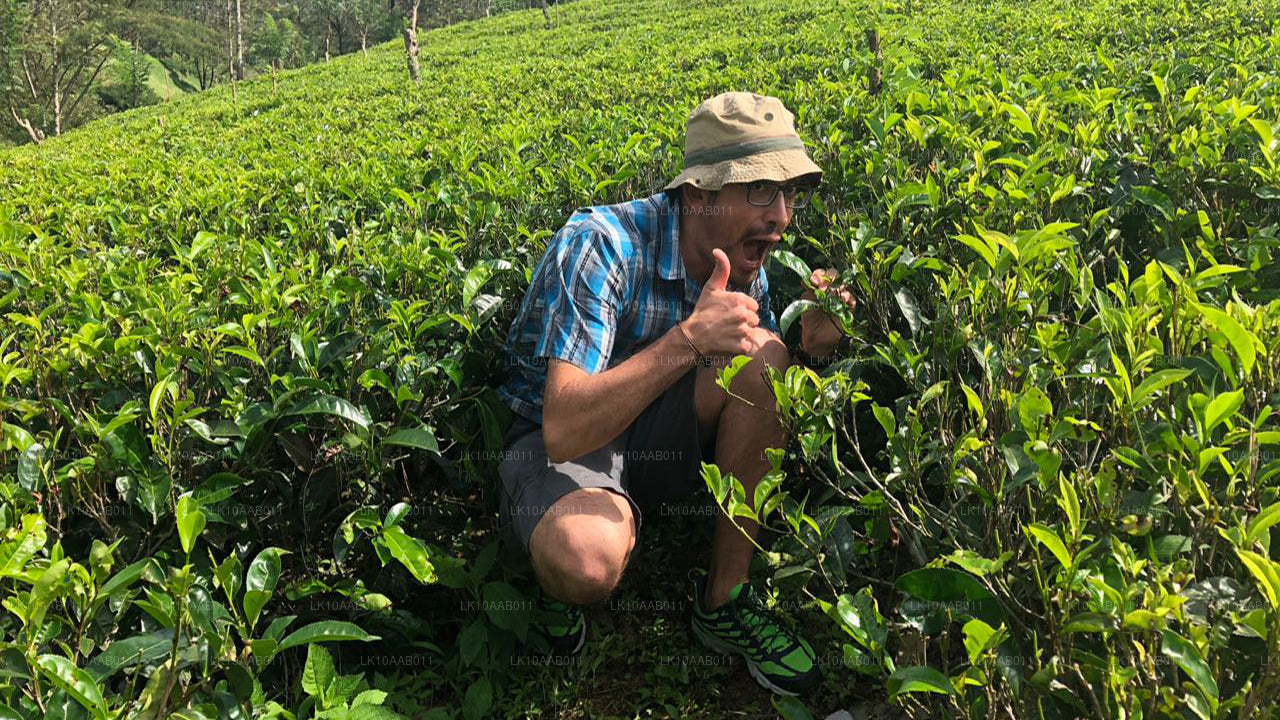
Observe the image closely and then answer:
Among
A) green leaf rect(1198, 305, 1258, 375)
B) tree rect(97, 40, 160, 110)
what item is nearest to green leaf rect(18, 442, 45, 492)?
green leaf rect(1198, 305, 1258, 375)

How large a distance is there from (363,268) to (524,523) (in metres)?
1.23

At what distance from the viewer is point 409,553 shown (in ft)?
6.68

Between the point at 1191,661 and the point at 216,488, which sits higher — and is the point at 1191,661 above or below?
above

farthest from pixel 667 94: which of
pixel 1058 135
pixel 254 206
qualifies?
pixel 1058 135

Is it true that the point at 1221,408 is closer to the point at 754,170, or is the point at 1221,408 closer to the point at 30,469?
the point at 754,170

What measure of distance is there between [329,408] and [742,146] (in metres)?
1.38

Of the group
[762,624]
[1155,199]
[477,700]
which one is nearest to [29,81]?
[477,700]

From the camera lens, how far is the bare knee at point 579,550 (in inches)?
83.4

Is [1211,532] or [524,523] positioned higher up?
[1211,532]

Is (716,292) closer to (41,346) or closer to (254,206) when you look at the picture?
(41,346)

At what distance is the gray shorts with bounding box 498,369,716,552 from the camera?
230 cm

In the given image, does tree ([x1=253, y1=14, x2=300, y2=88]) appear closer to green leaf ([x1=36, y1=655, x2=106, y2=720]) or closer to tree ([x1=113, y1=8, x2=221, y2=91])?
tree ([x1=113, y1=8, x2=221, y2=91])

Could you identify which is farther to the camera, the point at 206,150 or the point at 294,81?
the point at 294,81

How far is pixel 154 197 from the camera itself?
5.26 metres
